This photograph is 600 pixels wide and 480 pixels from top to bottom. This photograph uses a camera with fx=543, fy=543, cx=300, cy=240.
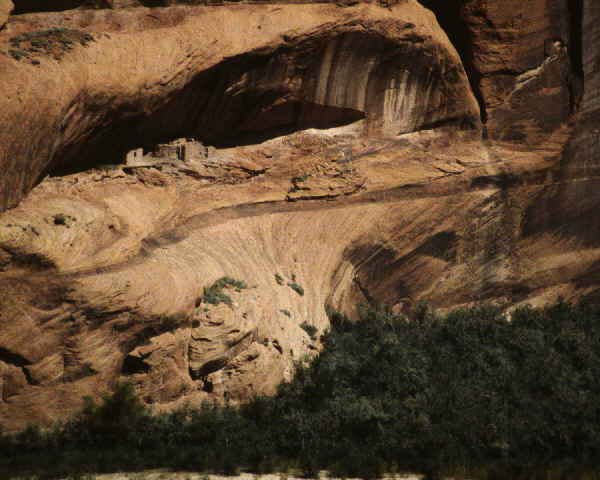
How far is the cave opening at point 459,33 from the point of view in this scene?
1769cm

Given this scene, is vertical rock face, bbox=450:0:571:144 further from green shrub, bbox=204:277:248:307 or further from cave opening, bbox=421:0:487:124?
green shrub, bbox=204:277:248:307

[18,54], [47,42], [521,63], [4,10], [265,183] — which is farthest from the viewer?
[521,63]

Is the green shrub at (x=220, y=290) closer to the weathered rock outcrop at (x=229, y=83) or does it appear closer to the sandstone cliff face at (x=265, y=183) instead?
the sandstone cliff face at (x=265, y=183)

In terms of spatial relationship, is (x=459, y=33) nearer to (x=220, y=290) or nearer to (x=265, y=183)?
(x=265, y=183)

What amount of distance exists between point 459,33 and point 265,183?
27.2ft

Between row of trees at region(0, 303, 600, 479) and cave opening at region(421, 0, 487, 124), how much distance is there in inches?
338

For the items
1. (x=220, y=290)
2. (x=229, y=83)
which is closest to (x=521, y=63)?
(x=229, y=83)

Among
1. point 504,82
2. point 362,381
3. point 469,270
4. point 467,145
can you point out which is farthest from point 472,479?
point 504,82

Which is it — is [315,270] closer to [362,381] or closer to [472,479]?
[362,381]

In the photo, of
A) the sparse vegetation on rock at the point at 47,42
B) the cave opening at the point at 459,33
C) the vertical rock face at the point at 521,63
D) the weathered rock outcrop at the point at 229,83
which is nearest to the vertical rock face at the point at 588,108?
the vertical rock face at the point at 521,63

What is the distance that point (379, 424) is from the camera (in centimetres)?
1135

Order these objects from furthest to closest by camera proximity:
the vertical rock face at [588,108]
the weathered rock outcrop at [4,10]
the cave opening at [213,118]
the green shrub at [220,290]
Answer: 1. the vertical rock face at [588,108]
2. the cave opening at [213,118]
3. the green shrub at [220,290]
4. the weathered rock outcrop at [4,10]

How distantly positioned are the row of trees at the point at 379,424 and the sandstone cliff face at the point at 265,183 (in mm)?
772

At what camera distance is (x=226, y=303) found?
13.1 m
